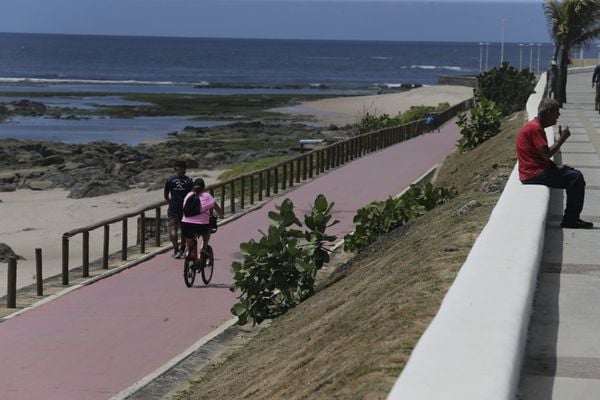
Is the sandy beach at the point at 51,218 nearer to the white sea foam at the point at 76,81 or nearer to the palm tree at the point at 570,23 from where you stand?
the palm tree at the point at 570,23

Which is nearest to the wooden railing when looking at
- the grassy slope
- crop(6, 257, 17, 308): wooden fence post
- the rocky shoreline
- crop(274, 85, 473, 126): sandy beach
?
crop(6, 257, 17, 308): wooden fence post

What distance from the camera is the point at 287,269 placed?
42.8 feet

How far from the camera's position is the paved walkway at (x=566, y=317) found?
5.98m

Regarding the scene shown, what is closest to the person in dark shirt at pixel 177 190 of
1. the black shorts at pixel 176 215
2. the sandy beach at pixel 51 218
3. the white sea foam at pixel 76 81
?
the black shorts at pixel 176 215

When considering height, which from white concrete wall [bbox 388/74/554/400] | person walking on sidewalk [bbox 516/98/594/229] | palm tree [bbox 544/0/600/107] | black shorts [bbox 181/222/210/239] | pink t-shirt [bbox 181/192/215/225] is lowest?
black shorts [bbox 181/222/210/239]

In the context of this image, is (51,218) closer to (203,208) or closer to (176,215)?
(176,215)

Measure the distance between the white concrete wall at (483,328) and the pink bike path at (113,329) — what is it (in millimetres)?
4858

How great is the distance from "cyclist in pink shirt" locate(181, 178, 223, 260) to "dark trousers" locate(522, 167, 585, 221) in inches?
227

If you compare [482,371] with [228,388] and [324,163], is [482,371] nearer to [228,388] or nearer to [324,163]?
[228,388]

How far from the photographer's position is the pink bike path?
11711mm

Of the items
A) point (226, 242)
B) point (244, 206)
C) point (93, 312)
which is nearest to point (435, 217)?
point (93, 312)

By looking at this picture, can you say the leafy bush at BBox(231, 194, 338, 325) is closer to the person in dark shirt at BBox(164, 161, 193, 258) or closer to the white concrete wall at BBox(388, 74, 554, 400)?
the person in dark shirt at BBox(164, 161, 193, 258)

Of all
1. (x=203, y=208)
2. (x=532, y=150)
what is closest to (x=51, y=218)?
(x=203, y=208)

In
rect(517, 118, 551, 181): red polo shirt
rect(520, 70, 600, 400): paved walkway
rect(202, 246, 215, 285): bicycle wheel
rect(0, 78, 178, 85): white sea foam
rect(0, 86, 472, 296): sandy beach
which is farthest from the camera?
rect(0, 78, 178, 85): white sea foam
